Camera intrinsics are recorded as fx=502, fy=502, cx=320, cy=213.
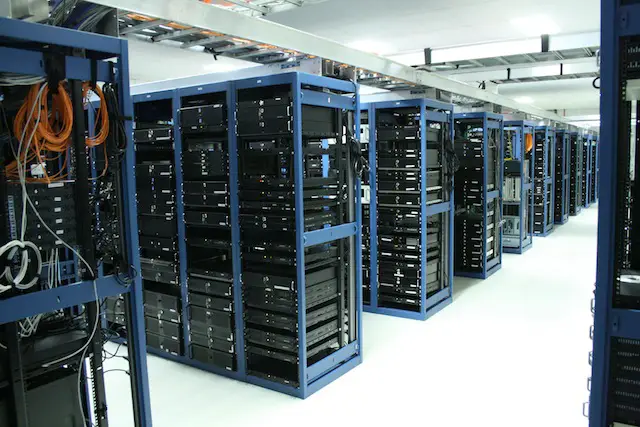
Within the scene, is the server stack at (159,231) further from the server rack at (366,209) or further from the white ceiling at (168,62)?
the white ceiling at (168,62)

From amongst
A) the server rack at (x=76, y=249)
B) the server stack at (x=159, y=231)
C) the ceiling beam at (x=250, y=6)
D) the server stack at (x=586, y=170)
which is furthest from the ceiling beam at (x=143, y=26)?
the server stack at (x=586, y=170)

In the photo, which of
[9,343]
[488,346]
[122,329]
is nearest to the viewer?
[9,343]

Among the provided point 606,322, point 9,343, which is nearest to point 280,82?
point 9,343

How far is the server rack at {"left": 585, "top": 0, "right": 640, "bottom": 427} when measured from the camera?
176 centimetres

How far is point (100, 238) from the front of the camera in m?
2.51

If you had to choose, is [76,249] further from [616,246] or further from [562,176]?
[562,176]

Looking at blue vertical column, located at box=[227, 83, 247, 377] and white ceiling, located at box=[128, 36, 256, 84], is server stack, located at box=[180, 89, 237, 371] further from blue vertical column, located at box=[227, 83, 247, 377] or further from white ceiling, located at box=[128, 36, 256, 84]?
white ceiling, located at box=[128, 36, 256, 84]

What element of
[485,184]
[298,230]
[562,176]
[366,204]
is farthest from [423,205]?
[562,176]

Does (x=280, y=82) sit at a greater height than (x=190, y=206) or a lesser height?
greater

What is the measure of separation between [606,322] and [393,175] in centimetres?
370

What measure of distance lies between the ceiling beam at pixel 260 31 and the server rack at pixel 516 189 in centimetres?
394

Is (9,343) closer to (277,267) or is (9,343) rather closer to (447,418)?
(277,267)

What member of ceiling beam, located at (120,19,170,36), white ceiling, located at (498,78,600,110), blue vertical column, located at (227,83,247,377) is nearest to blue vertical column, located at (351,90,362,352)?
blue vertical column, located at (227,83,247,377)

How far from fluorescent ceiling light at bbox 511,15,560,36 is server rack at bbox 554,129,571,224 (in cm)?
485
